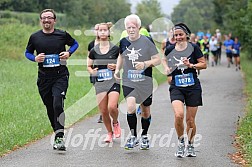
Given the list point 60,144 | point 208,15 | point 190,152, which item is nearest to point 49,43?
point 60,144

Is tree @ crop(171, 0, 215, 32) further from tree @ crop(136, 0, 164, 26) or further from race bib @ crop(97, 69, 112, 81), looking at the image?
race bib @ crop(97, 69, 112, 81)

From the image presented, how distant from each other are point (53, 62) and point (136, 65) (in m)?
1.32

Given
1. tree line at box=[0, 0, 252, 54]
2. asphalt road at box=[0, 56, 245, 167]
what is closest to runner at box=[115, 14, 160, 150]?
asphalt road at box=[0, 56, 245, 167]

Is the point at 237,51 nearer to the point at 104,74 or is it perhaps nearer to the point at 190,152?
the point at 104,74

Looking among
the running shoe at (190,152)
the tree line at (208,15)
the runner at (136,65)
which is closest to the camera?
the running shoe at (190,152)

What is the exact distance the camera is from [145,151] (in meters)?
10.3

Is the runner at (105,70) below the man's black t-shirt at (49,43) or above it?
below

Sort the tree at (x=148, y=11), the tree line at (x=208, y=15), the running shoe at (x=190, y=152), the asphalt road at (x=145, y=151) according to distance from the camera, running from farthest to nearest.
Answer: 1. the tree at (x=148, y=11)
2. the tree line at (x=208, y=15)
3. the running shoe at (x=190, y=152)
4. the asphalt road at (x=145, y=151)

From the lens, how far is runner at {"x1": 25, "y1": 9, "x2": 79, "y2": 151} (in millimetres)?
10336

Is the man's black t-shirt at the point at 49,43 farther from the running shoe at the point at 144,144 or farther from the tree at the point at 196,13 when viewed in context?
the tree at the point at 196,13

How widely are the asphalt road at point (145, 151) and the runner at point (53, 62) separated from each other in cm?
55

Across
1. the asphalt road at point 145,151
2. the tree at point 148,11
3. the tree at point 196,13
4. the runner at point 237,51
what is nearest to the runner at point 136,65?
the asphalt road at point 145,151

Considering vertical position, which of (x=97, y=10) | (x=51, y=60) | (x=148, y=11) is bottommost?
(x=51, y=60)

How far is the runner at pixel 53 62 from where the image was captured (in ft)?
33.9
